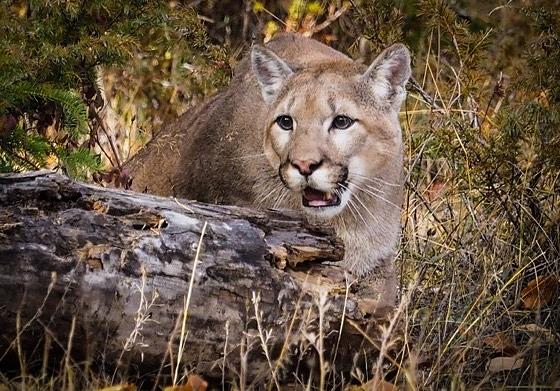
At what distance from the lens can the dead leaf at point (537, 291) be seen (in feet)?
16.8

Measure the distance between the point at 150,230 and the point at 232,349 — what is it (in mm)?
523

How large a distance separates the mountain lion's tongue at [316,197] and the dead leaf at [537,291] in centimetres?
111

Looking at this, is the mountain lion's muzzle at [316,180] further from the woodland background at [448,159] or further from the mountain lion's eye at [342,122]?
the woodland background at [448,159]

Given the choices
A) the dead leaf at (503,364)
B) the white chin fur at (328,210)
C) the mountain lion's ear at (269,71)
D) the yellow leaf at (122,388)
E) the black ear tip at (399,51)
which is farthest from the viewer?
the mountain lion's ear at (269,71)

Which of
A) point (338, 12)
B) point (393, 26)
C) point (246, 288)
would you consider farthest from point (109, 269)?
point (338, 12)

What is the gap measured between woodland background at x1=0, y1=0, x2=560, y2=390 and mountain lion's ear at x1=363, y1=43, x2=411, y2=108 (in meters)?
0.49

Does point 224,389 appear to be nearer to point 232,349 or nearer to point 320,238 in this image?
point 232,349

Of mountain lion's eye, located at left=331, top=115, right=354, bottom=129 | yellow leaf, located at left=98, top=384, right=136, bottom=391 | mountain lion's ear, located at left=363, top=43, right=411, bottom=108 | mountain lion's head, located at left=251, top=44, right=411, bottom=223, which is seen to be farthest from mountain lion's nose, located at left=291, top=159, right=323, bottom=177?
yellow leaf, located at left=98, top=384, right=136, bottom=391

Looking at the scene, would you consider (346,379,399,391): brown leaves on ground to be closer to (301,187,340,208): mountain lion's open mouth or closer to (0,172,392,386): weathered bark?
(0,172,392,386): weathered bark

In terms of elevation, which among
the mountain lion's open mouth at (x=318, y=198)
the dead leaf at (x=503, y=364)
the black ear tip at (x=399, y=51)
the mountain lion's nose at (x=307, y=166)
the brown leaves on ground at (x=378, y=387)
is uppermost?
the black ear tip at (x=399, y=51)

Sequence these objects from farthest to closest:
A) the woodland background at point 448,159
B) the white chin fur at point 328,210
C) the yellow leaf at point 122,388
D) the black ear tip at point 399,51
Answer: the black ear tip at point 399,51
the white chin fur at point 328,210
the woodland background at point 448,159
the yellow leaf at point 122,388

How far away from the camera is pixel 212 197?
5586mm

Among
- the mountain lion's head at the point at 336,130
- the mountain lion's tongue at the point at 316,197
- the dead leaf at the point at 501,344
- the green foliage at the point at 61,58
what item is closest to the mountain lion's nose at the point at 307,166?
the mountain lion's head at the point at 336,130

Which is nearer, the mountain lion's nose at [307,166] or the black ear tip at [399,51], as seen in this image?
the mountain lion's nose at [307,166]
